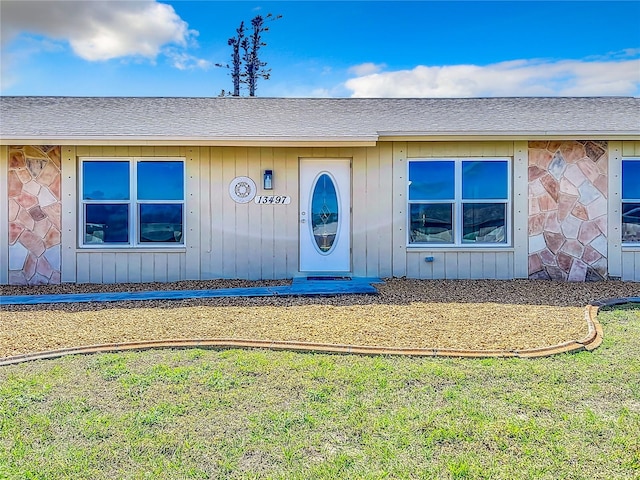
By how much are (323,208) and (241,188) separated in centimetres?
149

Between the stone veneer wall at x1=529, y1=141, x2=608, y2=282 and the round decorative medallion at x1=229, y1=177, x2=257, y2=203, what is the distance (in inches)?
193

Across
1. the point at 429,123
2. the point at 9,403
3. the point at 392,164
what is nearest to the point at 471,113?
the point at 429,123

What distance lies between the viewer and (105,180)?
7.83 metres

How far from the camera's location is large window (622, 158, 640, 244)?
7.89 metres

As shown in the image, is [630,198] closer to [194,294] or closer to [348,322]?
[348,322]

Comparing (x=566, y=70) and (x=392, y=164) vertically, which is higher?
(x=566, y=70)

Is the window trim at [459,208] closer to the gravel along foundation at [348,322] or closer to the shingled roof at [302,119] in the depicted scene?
the shingled roof at [302,119]

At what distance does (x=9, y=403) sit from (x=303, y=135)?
553 cm

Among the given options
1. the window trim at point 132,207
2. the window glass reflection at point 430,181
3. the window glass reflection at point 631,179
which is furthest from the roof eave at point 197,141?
the window glass reflection at point 631,179

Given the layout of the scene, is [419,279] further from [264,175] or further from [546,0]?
[546,0]

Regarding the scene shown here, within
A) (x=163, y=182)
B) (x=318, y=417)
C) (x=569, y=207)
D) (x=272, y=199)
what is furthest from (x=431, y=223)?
(x=318, y=417)

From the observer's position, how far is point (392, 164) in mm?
7922

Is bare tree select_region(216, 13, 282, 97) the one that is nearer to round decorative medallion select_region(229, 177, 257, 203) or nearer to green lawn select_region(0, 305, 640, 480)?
round decorative medallion select_region(229, 177, 257, 203)

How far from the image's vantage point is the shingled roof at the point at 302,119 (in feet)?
24.3
